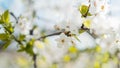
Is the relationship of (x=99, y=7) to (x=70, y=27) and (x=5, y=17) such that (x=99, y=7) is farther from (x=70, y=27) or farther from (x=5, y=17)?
(x=5, y=17)

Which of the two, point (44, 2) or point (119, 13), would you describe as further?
point (44, 2)

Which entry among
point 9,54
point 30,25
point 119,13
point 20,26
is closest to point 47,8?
point 119,13

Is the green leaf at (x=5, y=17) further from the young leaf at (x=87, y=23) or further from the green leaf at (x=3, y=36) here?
the young leaf at (x=87, y=23)

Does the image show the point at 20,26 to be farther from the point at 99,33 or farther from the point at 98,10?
the point at 98,10

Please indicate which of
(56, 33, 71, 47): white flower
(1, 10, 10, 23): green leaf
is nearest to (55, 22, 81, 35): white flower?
(56, 33, 71, 47): white flower

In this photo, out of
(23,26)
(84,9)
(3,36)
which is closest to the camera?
(84,9)

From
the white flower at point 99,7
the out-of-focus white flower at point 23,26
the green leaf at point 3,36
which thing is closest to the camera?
the white flower at point 99,7

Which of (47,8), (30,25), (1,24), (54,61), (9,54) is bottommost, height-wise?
(9,54)

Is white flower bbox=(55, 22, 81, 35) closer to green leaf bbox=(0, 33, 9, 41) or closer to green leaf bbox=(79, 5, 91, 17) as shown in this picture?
green leaf bbox=(79, 5, 91, 17)

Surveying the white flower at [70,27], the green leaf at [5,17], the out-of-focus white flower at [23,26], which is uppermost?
the white flower at [70,27]

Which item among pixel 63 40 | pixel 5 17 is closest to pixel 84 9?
pixel 63 40

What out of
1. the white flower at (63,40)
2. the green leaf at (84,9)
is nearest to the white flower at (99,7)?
the green leaf at (84,9)
